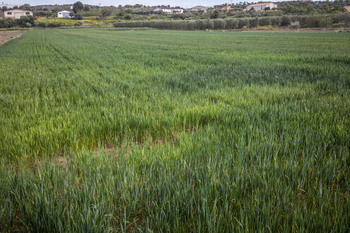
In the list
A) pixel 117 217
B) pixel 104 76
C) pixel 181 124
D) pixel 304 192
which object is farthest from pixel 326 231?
pixel 104 76

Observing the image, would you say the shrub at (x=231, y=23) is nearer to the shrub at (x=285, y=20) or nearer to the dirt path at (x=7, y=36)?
the shrub at (x=285, y=20)

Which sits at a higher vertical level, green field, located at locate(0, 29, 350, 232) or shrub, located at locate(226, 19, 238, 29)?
shrub, located at locate(226, 19, 238, 29)

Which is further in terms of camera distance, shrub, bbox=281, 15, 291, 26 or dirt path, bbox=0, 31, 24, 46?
shrub, bbox=281, 15, 291, 26

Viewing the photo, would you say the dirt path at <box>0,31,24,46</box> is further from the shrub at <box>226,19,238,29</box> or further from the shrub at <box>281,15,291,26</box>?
the shrub at <box>281,15,291,26</box>

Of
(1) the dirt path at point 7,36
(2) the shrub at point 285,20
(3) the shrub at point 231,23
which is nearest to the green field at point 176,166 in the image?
(1) the dirt path at point 7,36

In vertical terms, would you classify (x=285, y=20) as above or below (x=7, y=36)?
above

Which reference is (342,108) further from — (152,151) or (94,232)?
(94,232)

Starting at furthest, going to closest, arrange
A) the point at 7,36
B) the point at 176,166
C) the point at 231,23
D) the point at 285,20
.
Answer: the point at 231,23, the point at 285,20, the point at 7,36, the point at 176,166

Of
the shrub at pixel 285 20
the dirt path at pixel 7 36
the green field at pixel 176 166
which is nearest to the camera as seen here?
the green field at pixel 176 166

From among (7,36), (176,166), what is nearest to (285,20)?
(7,36)

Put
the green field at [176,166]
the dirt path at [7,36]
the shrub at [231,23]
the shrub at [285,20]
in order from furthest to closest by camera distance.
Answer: the shrub at [231,23]
the shrub at [285,20]
the dirt path at [7,36]
the green field at [176,166]

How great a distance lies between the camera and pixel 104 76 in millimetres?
7191

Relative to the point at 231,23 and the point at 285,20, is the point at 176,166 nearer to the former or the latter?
the point at 285,20

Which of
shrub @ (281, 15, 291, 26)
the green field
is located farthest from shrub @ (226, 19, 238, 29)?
the green field
